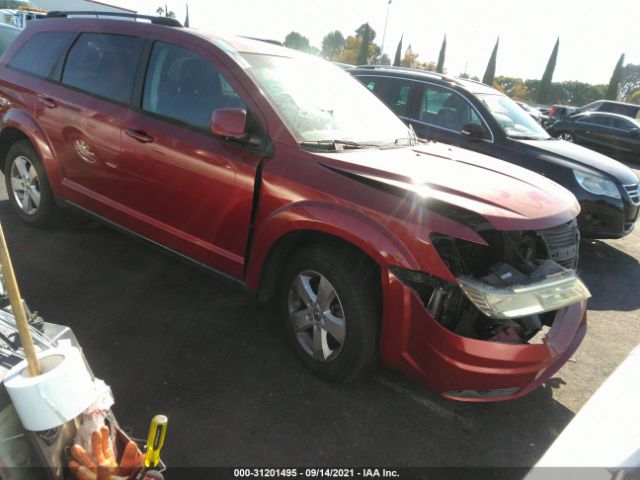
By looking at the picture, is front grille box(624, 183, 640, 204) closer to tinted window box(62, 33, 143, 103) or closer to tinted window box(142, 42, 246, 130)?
tinted window box(142, 42, 246, 130)

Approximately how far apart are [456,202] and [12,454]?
6.45ft

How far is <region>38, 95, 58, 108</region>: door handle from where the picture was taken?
3.76m

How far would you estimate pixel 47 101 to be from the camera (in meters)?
3.82

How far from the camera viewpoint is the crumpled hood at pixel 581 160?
519cm

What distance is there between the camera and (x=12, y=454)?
137 centimetres

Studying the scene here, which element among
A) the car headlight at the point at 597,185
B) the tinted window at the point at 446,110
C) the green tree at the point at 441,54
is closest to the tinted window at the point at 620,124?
the car headlight at the point at 597,185

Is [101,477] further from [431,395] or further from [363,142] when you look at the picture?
[363,142]

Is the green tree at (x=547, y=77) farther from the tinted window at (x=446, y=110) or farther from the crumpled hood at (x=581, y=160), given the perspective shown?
the tinted window at (x=446, y=110)

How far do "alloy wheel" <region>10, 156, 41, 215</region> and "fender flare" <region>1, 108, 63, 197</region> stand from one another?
0.23 m

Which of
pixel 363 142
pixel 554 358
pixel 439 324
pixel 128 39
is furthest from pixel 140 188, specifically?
pixel 554 358

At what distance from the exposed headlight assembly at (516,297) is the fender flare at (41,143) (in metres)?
3.45

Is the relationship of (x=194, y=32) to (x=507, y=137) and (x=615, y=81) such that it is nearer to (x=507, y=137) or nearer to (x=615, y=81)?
(x=507, y=137)

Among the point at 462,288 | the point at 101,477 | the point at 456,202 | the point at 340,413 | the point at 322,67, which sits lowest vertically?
the point at 340,413

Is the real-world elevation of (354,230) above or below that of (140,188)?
above
